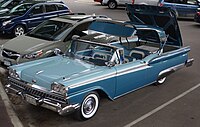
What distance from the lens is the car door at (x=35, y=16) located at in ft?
38.8

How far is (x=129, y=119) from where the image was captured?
208 inches

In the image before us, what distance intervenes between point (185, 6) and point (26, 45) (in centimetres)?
1253

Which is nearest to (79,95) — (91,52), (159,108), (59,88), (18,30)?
(59,88)

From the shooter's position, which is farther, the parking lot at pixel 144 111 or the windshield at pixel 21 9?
the windshield at pixel 21 9

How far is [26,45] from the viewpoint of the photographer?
7828mm

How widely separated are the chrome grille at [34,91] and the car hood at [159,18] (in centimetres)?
378

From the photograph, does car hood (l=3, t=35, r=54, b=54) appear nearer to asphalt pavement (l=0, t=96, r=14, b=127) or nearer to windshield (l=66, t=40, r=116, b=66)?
windshield (l=66, t=40, r=116, b=66)

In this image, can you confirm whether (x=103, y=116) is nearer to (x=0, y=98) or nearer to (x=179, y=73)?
(x=0, y=98)

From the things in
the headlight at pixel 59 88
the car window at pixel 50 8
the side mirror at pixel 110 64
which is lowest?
the headlight at pixel 59 88

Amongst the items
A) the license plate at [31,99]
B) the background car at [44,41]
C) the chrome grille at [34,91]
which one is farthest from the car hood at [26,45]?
the license plate at [31,99]

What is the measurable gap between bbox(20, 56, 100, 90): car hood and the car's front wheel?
1.43ft

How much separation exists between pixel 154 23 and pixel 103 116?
345 centimetres

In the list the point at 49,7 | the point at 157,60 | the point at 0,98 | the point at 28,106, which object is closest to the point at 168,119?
the point at 157,60

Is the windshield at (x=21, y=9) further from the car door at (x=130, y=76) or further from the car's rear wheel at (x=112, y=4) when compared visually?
the car's rear wheel at (x=112, y=4)
